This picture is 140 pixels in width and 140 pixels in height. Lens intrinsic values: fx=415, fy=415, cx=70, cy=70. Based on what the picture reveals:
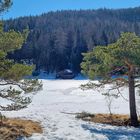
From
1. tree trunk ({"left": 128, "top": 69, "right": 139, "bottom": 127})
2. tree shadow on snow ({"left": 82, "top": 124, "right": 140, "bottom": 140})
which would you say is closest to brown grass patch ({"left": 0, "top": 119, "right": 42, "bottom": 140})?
tree shadow on snow ({"left": 82, "top": 124, "right": 140, "bottom": 140})

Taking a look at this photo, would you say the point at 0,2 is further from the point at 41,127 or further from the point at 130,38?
the point at 130,38

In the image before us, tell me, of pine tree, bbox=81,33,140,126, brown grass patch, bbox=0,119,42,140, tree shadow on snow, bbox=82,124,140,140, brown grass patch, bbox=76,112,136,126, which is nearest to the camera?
brown grass patch, bbox=0,119,42,140

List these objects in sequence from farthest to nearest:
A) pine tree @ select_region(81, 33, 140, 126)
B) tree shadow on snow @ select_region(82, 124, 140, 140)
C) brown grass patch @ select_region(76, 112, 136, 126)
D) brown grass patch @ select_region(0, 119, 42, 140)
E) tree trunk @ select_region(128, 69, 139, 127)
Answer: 1. brown grass patch @ select_region(76, 112, 136, 126)
2. tree trunk @ select_region(128, 69, 139, 127)
3. pine tree @ select_region(81, 33, 140, 126)
4. tree shadow on snow @ select_region(82, 124, 140, 140)
5. brown grass patch @ select_region(0, 119, 42, 140)

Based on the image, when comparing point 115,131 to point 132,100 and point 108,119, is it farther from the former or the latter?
point 108,119

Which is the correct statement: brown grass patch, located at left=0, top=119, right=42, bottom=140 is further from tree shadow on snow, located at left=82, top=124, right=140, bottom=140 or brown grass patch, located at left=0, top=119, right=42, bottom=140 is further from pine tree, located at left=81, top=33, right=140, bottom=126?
pine tree, located at left=81, top=33, right=140, bottom=126

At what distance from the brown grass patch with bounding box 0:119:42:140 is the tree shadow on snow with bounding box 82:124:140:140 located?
9.30 feet

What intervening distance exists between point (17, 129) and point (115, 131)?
5.45 metres

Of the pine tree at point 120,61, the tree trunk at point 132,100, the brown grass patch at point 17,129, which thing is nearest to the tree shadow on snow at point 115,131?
the tree trunk at point 132,100

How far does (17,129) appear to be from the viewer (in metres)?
18.8

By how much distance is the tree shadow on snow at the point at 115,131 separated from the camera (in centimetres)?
1999

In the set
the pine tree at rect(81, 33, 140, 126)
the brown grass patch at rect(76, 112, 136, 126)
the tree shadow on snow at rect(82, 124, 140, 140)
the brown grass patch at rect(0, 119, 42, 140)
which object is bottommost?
the tree shadow on snow at rect(82, 124, 140, 140)

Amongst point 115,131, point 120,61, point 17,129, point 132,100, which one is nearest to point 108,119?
point 132,100

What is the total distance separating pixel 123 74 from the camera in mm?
26312

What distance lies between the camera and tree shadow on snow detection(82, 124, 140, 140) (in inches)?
787
